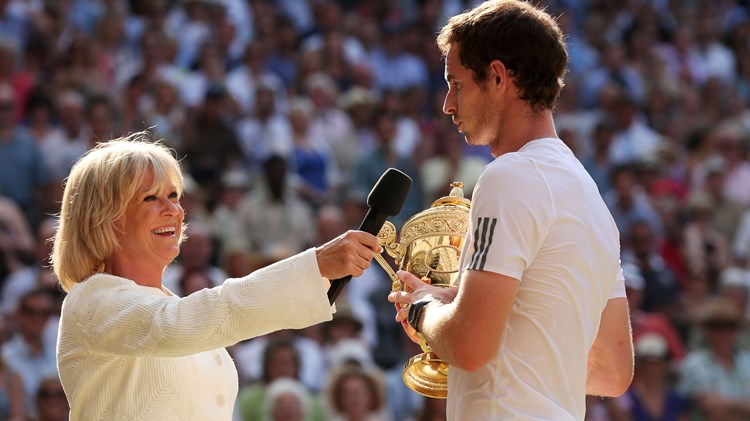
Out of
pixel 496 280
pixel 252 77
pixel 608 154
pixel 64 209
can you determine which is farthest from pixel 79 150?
pixel 496 280

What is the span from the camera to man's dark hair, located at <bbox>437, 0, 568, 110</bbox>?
3559 mm

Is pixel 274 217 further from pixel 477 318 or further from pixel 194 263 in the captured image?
pixel 477 318

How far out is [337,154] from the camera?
1145 cm

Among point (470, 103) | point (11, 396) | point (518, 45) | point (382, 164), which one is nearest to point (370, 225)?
point (470, 103)

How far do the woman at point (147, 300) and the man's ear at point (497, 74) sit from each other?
0.55 metres

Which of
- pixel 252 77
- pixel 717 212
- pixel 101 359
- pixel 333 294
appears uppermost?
pixel 333 294

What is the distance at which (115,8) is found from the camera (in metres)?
11.8

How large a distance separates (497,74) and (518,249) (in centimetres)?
49

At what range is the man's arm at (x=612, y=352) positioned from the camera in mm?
3867

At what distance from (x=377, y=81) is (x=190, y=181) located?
312 cm

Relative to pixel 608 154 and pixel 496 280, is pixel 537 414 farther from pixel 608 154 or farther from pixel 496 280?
pixel 608 154

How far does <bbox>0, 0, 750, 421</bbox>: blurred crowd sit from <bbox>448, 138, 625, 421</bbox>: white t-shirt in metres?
4.58

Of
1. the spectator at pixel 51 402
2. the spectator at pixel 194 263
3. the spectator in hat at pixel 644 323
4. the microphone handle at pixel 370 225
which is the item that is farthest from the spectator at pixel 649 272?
the microphone handle at pixel 370 225

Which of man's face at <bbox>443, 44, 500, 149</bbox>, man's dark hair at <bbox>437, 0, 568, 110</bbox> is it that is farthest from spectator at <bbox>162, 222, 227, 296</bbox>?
man's dark hair at <bbox>437, 0, 568, 110</bbox>
